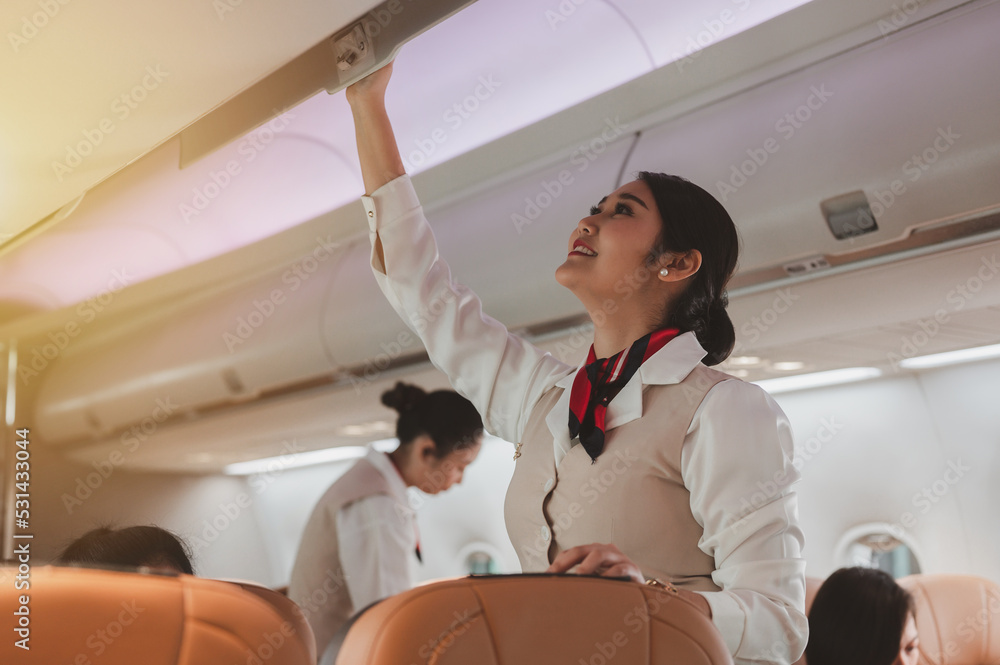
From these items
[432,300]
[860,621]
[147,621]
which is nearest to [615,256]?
[432,300]

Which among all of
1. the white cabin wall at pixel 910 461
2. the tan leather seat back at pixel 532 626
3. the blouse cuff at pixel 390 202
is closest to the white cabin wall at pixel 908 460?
the white cabin wall at pixel 910 461

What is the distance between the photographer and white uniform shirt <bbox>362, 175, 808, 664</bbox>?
1.19 meters

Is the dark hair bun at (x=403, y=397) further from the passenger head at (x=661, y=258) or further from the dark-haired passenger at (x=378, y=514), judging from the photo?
the passenger head at (x=661, y=258)

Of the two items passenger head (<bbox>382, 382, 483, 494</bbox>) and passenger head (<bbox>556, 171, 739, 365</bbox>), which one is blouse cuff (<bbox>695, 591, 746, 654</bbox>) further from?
passenger head (<bbox>382, 382, 483, 494</bbox>)

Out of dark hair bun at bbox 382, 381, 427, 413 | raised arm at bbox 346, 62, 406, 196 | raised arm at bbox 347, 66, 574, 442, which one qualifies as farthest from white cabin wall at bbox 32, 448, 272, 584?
raised arm at bbox 346, 62, 406, 196

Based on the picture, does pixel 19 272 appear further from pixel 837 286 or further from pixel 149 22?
pixel 837 286

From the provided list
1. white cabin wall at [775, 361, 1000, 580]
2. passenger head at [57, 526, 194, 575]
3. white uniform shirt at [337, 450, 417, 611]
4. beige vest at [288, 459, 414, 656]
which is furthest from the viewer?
white cabin wall at [775, 361, 1000, 580]

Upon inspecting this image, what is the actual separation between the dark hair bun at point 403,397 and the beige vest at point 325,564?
1.40 feet

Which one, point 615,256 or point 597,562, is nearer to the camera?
point 597,562

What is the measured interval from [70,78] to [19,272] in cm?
420

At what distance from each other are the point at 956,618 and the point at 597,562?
3674 mm

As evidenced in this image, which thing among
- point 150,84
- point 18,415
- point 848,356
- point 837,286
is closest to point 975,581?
point 848,356

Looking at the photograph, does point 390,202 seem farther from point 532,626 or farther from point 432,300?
point 532,626

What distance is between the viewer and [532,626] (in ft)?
2.74
